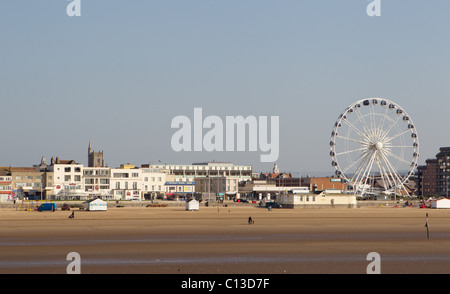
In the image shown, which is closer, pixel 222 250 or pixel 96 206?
pixel 222 250

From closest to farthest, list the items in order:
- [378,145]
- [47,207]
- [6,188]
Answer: [47,207] < [378,145] < [6,188]

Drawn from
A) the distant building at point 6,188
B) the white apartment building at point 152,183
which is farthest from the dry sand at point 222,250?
the white apartment building at point 152,183

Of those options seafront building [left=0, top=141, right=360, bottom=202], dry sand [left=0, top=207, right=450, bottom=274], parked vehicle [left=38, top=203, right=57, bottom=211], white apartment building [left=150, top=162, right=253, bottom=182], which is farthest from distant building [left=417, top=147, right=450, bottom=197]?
dry sand [left=0, top=207, right=450, bottom=274]

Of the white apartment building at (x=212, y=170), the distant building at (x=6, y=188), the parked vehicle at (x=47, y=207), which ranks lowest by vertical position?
the parked vehicle at (x=47, y=207)

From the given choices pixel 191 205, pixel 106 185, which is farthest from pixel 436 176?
pixel 191 205

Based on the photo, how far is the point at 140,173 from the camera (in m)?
137

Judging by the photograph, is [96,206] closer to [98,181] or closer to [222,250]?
[98,181]

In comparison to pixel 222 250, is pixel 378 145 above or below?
above

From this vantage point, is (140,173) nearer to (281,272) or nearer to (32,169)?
(32,169)

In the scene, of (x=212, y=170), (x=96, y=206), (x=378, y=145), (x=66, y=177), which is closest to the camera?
(x=96, y=206)

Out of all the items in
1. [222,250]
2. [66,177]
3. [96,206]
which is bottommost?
[222,250]

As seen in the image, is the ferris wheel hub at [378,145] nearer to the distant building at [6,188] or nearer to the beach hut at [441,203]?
the beach hut at [441,203]
